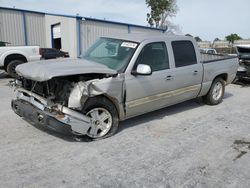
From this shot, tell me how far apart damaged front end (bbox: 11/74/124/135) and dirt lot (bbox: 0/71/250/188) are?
0.39 m

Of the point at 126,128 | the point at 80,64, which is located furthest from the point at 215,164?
the point at 80,64

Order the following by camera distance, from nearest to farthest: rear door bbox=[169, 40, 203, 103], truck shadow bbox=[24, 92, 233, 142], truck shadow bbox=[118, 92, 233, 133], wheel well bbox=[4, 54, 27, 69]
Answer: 1. truck shadow bbox=[24, 92, 233, 142]
2. truck shadow bbox=[118, 92, 233, 133]
3. rear door bbox=[169, 40, 203, 103]
4. wheel well bbox=[4, 54, 27, 69]

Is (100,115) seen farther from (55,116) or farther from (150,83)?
(150,83)

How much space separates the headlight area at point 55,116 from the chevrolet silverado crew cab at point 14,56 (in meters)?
7.37

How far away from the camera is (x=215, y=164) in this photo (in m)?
3.94

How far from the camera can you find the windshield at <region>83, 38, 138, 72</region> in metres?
4.92

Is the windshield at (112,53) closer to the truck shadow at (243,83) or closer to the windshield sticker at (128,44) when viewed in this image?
the windshield sticker at (128,44)

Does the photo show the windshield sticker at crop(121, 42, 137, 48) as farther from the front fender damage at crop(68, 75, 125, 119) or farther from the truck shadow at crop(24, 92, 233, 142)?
the truck shadow at crop(24, 92, 233, 142)

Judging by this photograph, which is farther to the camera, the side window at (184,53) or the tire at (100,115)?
the side window at (184,53)

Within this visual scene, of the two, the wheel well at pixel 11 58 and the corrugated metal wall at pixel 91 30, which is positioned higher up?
the corrugated metal wall at pixel 91 30

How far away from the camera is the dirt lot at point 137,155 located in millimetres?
3453

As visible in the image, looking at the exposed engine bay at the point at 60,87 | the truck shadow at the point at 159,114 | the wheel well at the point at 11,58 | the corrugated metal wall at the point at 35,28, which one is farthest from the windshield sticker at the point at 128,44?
the corrugated metal wall at the point at 35,28

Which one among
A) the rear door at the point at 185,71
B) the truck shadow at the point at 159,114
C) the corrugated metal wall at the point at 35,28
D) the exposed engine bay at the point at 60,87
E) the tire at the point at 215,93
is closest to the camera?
the exposed engine bay at the point at 60,87

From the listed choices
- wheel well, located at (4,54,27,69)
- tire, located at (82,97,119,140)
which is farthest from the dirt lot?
wheel well, located at (4,54,27,69)
